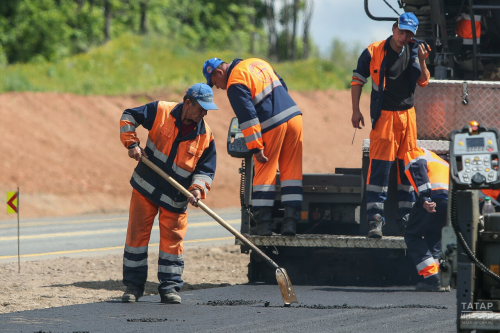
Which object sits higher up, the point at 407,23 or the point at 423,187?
the point at 407,23

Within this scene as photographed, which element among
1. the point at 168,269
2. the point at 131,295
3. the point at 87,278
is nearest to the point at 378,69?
the point at 168,269

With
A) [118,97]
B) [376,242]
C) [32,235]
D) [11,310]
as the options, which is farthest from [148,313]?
[118,97]

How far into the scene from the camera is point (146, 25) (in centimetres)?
4184

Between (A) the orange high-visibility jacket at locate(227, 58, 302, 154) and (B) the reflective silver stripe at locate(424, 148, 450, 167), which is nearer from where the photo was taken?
(A) the orange high-visibility jacket at locate(227, 58, 302, 154)

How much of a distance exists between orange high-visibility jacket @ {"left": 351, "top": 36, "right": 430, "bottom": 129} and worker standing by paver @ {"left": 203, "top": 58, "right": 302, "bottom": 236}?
2.44 ft

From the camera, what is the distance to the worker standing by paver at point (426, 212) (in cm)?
724

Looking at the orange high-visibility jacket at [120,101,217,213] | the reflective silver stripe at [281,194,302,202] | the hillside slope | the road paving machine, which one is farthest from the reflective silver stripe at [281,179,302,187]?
the hillside slope

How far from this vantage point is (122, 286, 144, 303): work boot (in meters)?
6.88

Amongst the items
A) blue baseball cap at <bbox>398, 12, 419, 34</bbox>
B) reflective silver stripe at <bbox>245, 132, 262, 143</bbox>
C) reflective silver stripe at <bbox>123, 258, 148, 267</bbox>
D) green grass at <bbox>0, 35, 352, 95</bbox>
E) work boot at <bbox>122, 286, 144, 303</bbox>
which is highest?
green grass at <bbox>0, 35, 352, 95</bbox>

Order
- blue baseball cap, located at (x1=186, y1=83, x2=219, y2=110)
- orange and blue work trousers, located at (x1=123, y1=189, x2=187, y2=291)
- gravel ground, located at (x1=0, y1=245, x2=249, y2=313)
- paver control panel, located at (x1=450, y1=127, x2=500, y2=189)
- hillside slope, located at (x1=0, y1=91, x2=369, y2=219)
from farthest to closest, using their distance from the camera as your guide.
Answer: hillside slope, located at (x1=0, y1=91, x2=369, y2=219), gravel ground, located at (x1=0, y1=245, x2=249, y2=313), orange and blue work trousers, located at (x1=123, y1=189, x2=187, y2=291), blue baseball cap, located at (x1=186, y1=83, x2=219, y2=110), paver control panel, located at (x1=450, y1=127, x2=500, y2=189)

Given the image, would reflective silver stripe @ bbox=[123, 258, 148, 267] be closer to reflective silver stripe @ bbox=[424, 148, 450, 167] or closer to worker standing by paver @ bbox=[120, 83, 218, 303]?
worker standing by paver @ bbox=[120, 83, 218, 303]

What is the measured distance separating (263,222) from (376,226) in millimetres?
1077

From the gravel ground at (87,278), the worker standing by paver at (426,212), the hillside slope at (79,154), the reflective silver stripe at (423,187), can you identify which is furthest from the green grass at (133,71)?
the reflective silver stripe at (423,187)

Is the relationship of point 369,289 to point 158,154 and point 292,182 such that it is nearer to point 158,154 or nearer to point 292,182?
point 292,182
